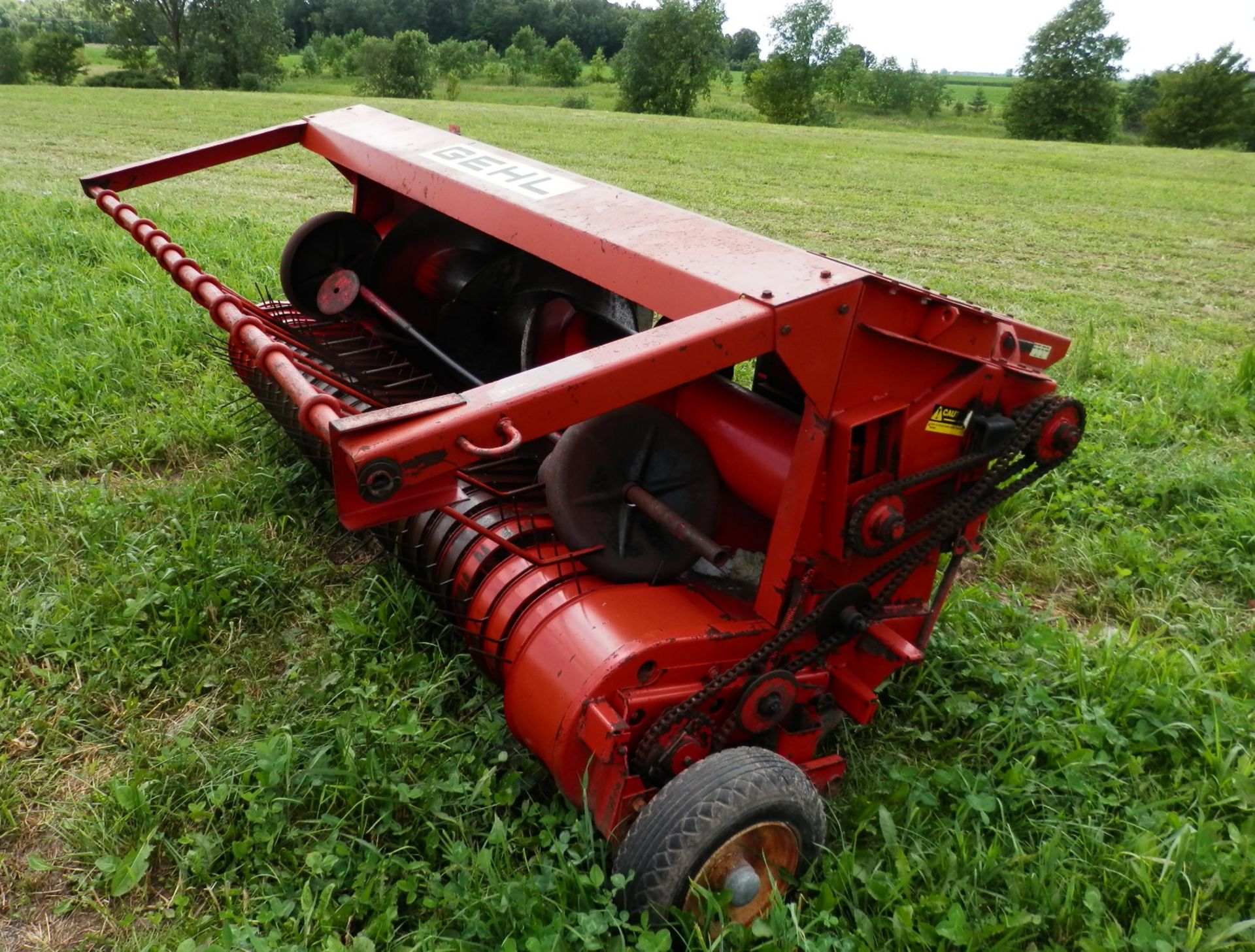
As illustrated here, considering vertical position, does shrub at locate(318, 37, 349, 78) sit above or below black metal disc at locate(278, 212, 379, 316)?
below

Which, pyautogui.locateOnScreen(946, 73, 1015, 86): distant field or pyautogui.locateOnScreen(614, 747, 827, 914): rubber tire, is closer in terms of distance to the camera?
pyautogui.locateOnScreen(614, 747, 827, 914): rubber tire

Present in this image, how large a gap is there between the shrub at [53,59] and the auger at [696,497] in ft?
135

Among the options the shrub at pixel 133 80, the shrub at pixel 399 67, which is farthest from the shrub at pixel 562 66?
the shrub at pixel 133 80

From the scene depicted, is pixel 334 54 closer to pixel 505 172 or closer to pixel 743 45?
pixel 743 45

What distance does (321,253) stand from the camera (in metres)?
3.79

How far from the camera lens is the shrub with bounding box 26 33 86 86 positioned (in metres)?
36.1

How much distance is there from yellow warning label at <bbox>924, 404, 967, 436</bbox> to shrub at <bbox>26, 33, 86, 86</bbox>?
41651 millimetres

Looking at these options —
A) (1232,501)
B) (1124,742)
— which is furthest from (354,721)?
(1232,501)

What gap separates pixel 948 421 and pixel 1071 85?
48144 mm

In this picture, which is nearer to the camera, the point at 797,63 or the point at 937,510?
the point at 937,510

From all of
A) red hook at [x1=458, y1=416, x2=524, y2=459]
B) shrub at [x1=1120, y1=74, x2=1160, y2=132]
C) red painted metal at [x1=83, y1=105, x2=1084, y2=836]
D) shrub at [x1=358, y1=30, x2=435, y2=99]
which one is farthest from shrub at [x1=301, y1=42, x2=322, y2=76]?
red hook at [x1=458, y1=416, x2=524, y2=459]

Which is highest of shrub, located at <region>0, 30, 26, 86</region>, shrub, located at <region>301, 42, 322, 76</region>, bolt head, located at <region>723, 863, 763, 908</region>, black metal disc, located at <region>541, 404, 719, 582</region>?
black metal disc, located at <region>541, 404, 719, 582</region>

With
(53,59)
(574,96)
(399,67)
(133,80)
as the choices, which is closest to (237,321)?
(574,96)

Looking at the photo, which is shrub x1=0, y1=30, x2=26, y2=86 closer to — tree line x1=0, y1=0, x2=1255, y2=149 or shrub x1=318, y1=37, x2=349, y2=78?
tree line x1=0, y1=0, x2=1255, y2=149
